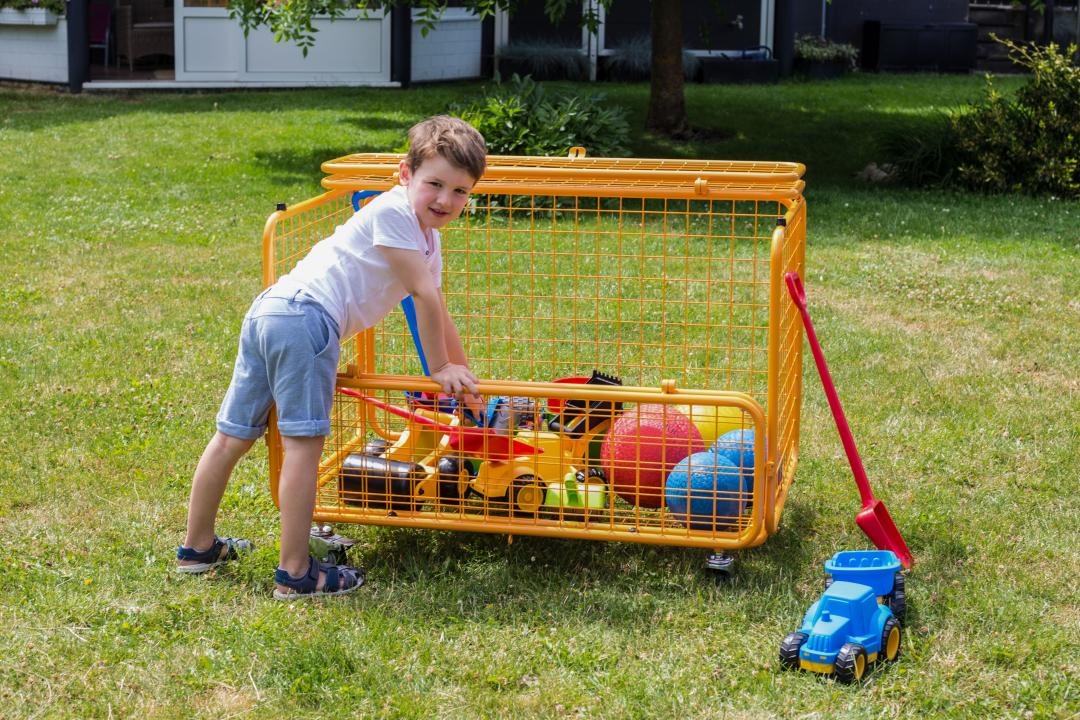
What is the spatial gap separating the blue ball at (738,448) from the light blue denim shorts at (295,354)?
1.07 m

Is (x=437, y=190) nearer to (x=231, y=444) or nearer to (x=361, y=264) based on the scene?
(x=361, y=264)

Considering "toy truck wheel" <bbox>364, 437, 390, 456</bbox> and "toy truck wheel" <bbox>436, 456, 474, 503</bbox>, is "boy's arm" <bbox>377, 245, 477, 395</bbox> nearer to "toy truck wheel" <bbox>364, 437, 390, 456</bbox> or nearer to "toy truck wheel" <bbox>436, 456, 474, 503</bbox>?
"toy truck wheel" <bbox>436, 456, 474, 503</bbox>

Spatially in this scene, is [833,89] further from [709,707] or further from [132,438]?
[709,707]

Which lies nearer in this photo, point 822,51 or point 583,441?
point 583,441

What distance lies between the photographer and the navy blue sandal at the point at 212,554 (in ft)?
11.4

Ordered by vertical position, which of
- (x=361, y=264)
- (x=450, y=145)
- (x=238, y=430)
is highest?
(x=450, y=145)

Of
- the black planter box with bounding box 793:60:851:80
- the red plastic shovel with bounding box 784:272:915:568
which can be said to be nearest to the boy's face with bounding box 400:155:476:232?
the red plastic shovel with bounding box 784:272:915:568

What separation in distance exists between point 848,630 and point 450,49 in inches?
615

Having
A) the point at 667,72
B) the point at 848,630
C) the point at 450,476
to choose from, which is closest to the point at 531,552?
the point at 450,476

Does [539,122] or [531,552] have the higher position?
[539,122]

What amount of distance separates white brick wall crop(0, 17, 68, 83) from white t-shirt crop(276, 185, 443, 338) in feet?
46.8

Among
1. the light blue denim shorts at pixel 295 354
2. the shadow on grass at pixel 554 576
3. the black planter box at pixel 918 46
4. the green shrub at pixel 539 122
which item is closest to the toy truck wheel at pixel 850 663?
the shadow on grass at pixel 554 576

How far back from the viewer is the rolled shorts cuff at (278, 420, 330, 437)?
3.21 m

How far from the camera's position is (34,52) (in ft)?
53.7
